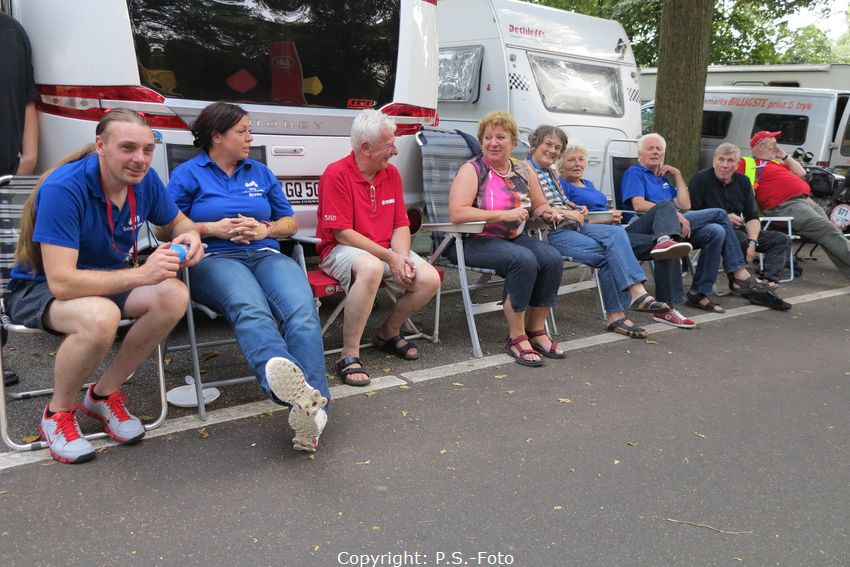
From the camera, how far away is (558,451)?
329 centimetres

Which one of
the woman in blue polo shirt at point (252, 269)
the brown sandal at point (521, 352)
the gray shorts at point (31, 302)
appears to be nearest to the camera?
the gray shorts at point (31, 302)

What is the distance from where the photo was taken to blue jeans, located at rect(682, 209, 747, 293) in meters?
5.98

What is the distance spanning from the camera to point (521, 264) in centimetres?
445

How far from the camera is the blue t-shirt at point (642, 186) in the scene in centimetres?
614

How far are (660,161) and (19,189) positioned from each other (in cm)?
471

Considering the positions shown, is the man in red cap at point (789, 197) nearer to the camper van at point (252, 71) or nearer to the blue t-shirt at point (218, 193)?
the camper van at point (252, 71)

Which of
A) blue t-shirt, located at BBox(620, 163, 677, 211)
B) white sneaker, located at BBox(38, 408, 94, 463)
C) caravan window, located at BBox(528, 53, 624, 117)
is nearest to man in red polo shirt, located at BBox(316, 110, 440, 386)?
white sneaker, located at BBox(38, 408, 94, 463)

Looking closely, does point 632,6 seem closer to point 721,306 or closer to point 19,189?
point 721,306

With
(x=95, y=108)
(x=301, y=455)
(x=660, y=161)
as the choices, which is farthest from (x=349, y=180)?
(x=660, y=161)

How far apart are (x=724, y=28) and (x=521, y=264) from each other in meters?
15.5

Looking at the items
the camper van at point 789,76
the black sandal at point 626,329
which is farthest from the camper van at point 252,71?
the camper van at point 789,76

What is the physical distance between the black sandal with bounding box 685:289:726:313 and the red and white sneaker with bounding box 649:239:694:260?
806 mm

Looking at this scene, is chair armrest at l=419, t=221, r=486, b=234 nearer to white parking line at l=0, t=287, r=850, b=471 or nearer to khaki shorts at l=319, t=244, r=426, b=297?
khaki shorts at l=319, t=244, r=426, b=297

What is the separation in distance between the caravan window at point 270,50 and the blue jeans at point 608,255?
1.57 metres
